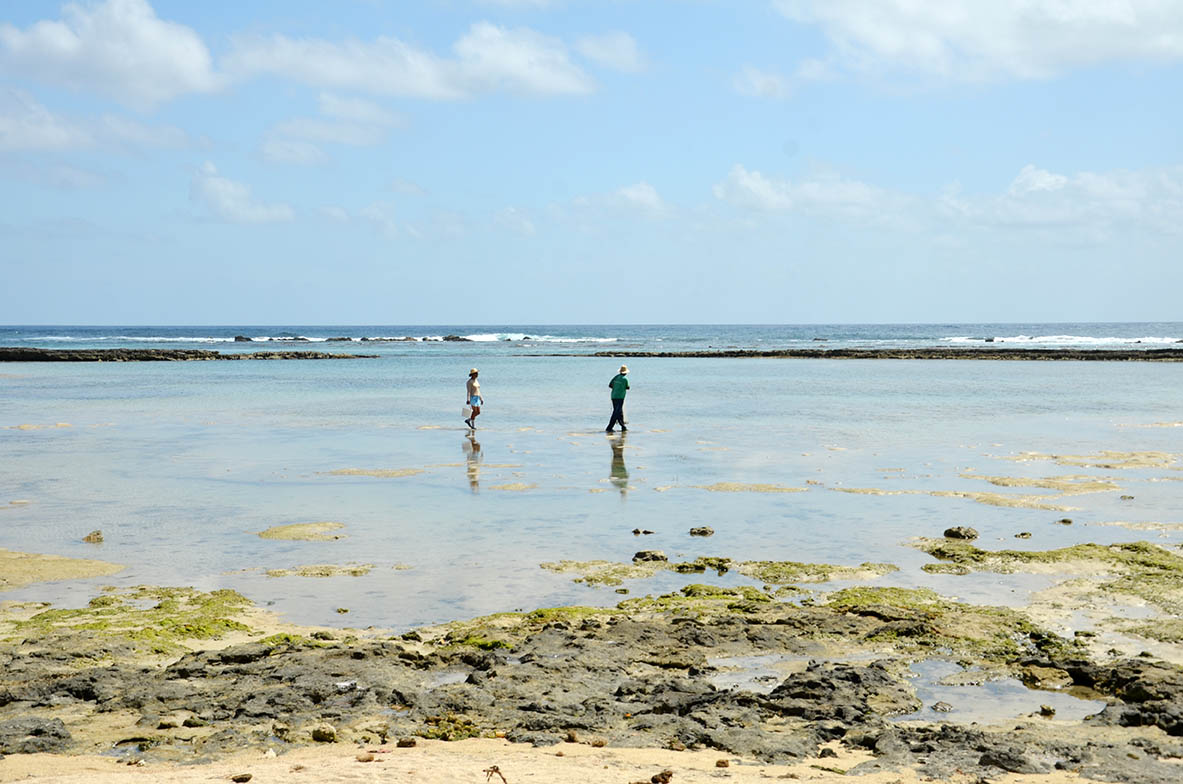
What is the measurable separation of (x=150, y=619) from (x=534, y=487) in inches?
317

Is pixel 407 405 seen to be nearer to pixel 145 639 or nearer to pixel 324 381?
A: pixel 324 381

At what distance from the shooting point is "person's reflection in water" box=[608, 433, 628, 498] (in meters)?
16.8

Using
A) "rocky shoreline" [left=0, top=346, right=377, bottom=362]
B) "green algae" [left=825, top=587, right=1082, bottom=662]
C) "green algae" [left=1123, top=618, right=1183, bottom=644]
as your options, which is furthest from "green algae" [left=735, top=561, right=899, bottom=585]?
"rocky shoreline" [left=0, top=346, right=377, bottom=362]

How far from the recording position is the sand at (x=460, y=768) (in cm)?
583

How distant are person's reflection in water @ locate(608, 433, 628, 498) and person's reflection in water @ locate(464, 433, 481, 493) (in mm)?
2278

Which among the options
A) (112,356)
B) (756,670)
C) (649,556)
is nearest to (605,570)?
(649,556)

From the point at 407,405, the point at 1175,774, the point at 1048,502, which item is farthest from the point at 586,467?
the point at 407,405

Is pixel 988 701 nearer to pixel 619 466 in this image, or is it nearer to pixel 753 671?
pixel 753 671

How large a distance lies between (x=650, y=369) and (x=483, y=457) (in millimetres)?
39874

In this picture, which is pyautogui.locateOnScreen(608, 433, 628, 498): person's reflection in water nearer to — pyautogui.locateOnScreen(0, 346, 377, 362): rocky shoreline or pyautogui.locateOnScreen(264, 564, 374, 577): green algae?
pyautogui.locateOnScreen(264, 564, 374, 577): green algae

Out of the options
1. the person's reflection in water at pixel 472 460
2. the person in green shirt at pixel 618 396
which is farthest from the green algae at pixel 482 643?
the person in green shirt at pixel 618 396

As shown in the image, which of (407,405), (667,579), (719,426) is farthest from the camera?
(407,405)

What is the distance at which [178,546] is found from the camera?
12391 millimetres

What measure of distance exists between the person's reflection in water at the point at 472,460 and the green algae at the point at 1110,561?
7.36 m
